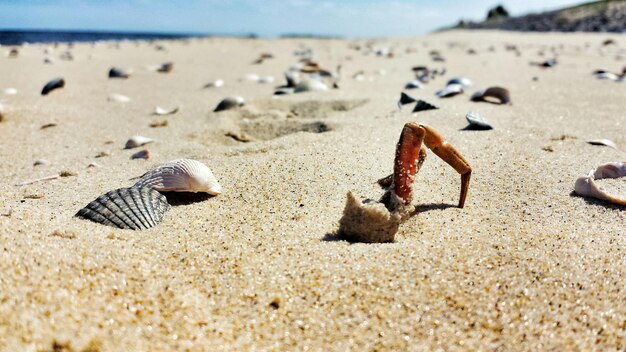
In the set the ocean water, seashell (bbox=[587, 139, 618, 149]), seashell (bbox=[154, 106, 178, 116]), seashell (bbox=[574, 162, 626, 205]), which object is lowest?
the ocean water

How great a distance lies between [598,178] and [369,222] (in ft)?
5.63

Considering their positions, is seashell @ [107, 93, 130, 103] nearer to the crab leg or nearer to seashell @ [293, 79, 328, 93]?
seashell @ [293, 79, 328, 93]

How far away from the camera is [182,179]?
109 inches

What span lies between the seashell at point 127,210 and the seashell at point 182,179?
0.16 m

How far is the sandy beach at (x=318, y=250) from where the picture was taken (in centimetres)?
165

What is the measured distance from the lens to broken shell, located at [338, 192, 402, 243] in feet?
7.15

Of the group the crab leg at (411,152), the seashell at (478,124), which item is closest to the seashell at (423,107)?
the seashell at (478,124)

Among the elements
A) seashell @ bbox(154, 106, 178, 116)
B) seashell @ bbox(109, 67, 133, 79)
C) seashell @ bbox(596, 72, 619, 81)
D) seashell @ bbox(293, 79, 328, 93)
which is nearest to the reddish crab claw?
seashell @ bbox(154, 106, 178, 116)

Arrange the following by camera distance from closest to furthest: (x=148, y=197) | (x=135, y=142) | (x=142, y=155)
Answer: (x=148, y=197) → (x=142, y=155) → (x=135, y=142)

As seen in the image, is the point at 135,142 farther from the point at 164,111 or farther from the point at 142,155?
the point at 164,111

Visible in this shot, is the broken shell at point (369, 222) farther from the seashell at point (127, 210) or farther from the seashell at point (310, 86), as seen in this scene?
the seashell at point (310, 86)

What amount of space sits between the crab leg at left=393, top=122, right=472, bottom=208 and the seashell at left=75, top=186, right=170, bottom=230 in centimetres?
133

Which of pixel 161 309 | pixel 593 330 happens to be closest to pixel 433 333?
pixel 593 330

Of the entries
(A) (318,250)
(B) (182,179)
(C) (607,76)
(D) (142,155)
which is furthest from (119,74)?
(C) (607,76)
